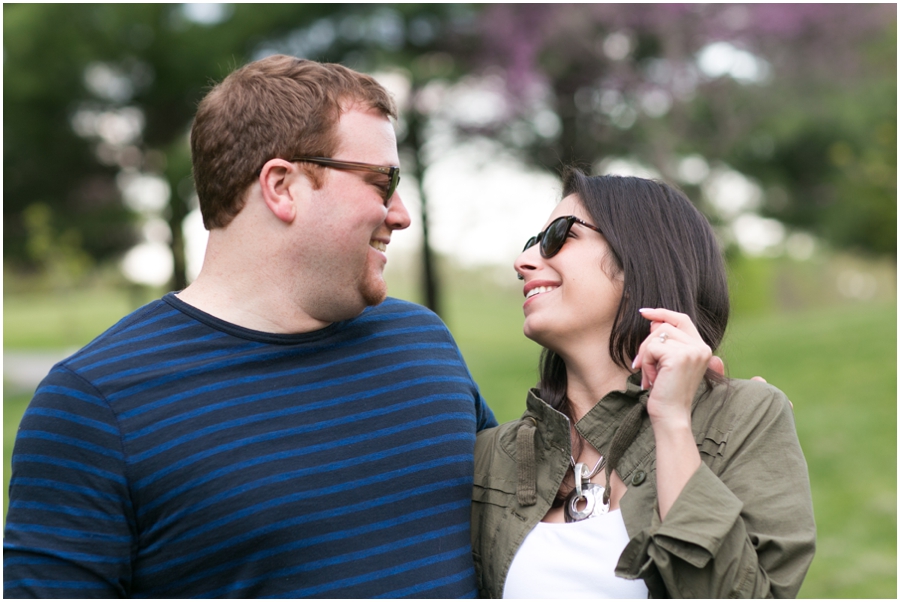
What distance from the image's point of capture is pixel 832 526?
22.3ft

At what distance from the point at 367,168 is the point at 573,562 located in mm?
1286

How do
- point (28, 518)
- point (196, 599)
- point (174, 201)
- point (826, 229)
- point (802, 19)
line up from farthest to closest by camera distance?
point (826, 229) < point (174, 201) < point (802, 19) < point (196, 599) < point (28, 518)

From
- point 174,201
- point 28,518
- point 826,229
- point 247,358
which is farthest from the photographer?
point 826,229

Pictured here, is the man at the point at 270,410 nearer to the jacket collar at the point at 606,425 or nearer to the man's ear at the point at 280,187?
the man's ear at the point at 280,187

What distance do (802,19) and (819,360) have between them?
539cm

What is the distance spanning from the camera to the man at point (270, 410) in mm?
2068

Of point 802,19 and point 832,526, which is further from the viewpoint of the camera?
point 802,19

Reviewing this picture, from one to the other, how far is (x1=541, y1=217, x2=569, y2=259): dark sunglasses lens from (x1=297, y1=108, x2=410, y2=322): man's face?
1.70ft

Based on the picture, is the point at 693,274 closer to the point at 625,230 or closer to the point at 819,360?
the point at 625,230

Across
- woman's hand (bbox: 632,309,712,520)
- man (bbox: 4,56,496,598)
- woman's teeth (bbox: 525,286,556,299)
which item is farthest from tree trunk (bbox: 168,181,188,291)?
woman's hand (bbox: 632,309,712,520)

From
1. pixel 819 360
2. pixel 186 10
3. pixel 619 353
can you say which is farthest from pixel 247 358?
pixel 186 10

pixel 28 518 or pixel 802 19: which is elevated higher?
pixel 802 19

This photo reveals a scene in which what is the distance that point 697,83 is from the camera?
1303 cm

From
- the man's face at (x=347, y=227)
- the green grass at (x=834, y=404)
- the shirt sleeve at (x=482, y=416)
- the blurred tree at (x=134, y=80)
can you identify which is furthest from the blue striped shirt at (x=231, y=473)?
the blurred tree at (x=134, y=80)
